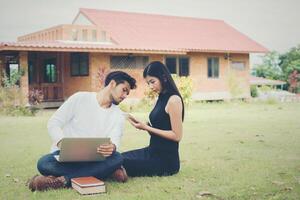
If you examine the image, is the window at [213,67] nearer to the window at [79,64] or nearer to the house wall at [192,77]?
the house wall at [192,77]

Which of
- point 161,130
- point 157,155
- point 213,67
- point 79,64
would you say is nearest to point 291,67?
point 213,67

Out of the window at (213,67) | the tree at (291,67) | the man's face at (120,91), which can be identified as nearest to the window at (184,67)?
the window at (213,67)

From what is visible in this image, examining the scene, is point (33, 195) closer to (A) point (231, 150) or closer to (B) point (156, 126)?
(B) point (156, 126)

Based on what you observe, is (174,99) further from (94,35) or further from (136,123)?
(94,35)

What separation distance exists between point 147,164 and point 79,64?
14.4 m

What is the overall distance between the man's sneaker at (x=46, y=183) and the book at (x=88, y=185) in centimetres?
12

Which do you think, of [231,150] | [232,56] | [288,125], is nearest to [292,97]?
[232,56]

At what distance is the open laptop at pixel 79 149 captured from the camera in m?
4.16

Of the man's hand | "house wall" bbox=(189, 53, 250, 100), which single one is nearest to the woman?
the man's hand

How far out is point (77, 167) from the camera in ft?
14.7

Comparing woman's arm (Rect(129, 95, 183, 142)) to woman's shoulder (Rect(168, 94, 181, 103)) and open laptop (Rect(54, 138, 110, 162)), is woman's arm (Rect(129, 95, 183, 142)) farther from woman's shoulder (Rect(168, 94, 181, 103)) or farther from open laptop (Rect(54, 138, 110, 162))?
open laptop (Rect(54, 138, 110, 162))

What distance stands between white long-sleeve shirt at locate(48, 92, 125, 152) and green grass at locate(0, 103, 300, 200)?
0.53m

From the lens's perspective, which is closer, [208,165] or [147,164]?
[147,164]

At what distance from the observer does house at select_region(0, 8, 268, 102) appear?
17.8 meters
